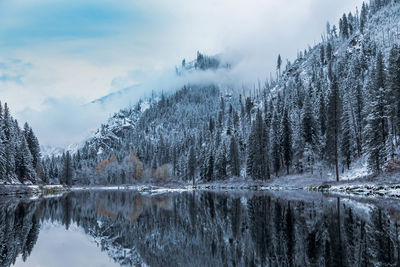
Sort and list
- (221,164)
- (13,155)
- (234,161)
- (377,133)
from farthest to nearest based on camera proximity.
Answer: (221,164), (234,161), (13,155), (377,133)

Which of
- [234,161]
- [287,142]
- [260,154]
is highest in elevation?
[287,142]

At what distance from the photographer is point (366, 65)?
11262cm

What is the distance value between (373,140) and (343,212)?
1030 inches

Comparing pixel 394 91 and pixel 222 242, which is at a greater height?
pixel 394 91

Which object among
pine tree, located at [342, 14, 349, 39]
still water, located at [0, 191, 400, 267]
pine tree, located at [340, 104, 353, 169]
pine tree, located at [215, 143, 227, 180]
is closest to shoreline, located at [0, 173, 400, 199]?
pine tree, located at [340, 104, 353, 169]

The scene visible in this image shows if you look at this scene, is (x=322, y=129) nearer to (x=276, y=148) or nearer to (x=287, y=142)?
(x=287, y=142)

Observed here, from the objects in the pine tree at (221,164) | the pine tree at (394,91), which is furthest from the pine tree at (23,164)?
the pine tree at (394,91)

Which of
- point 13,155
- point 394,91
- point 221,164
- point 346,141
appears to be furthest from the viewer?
point 221,164

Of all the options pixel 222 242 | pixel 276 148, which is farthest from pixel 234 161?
pixel 222 242

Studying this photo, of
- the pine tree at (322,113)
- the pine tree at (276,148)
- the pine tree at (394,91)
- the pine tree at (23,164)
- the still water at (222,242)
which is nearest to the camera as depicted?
the still water at (222,242)

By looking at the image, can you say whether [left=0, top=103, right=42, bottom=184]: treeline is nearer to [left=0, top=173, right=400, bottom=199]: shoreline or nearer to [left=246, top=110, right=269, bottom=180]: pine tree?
[left=0, top=173, right=400, bottom=199]: shoreline

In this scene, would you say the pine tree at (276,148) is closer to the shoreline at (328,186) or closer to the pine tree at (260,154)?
the pine tree at (260,154)

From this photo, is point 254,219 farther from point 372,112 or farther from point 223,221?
point 372,112

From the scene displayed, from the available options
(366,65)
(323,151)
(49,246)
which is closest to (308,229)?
(49,246)
